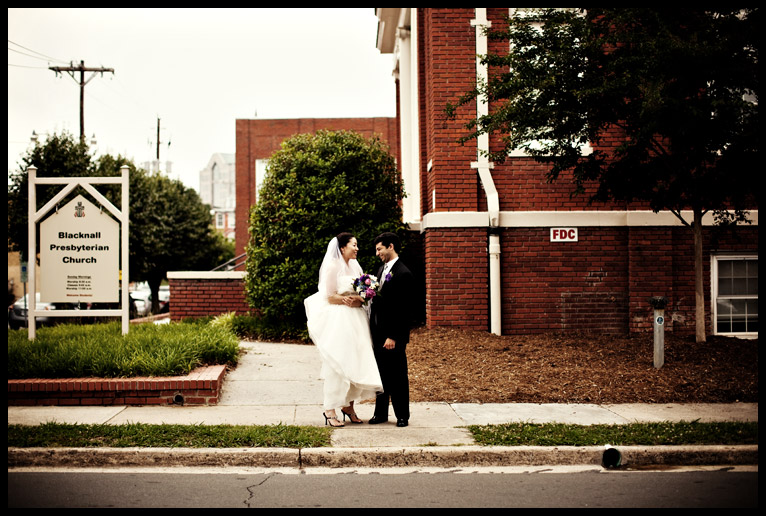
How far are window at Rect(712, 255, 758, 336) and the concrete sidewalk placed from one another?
4.69 meters

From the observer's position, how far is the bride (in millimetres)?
6973

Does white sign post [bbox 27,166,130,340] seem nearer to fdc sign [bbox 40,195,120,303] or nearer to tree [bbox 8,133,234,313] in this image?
fdc sign [bbox 40,195,120,303]

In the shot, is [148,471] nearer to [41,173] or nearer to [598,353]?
[598,353]

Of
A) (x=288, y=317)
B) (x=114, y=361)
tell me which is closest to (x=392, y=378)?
(x=114, y=361)

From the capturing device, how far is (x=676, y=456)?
6129 mm

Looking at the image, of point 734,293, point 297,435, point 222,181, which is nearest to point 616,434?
point 297,435

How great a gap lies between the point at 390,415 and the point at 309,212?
19.5ft

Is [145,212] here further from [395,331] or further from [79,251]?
[395,331]

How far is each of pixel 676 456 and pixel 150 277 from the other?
105 feet

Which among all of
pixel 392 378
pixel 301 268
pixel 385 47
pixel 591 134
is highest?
pixel 385 47

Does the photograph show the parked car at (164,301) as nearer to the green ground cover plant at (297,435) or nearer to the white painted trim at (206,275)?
the white painted trim at (206,275)

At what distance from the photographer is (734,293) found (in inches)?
485

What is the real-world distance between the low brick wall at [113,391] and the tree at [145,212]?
18617 mm

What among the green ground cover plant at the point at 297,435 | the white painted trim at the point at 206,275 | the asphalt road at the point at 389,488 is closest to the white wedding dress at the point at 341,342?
the green ground cover plant at the point at 297,435
